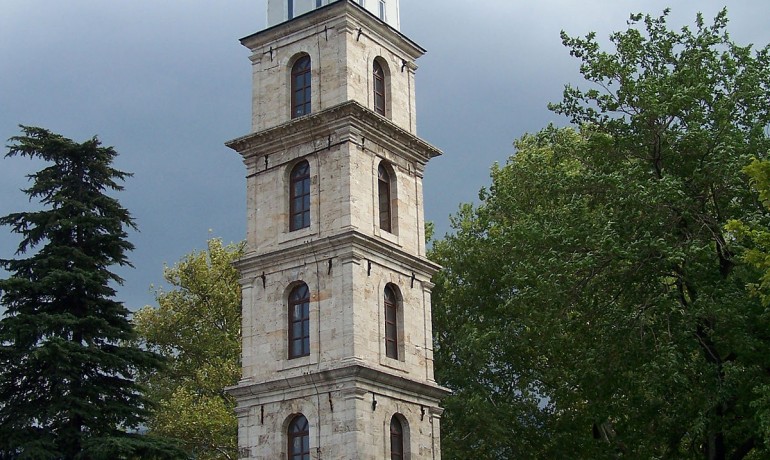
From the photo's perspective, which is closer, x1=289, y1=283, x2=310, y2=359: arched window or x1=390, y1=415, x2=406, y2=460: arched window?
x1=390, y1=415, x2=406, y2=460: arched window

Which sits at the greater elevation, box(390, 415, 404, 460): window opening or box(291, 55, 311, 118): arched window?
box(291, 55, 311, 118): arched window

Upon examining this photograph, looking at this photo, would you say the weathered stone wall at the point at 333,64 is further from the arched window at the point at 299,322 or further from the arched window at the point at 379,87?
the arched window at the point at 299,322

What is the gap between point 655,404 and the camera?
29.9 m

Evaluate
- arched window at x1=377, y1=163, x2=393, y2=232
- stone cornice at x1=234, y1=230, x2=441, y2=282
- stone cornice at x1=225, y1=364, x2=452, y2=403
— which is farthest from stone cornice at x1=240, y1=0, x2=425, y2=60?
stone cornice at x1=225, y1=364, x2=452, y2=403

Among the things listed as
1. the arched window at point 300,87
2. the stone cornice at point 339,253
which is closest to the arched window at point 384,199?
the stone cornice at point 339,253

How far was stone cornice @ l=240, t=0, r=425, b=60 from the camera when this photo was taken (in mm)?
32781

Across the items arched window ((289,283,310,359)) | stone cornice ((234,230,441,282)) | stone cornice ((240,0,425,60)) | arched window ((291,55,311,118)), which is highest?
stone cornice ((240,0,425,60))

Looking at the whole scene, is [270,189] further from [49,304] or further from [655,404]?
[655,404]

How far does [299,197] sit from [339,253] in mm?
2585

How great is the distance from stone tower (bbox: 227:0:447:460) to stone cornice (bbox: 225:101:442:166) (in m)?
0.04

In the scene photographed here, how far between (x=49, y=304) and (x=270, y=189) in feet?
22.4

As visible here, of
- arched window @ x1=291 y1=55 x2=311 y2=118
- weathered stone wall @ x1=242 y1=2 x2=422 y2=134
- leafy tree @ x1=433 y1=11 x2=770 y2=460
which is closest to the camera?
leafy tree @ x1=433 y1=11 x2=770 y2=460

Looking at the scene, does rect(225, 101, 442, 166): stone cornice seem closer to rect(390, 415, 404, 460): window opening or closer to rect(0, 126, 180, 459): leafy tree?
rect(0, 126, 180, 459): leafy tree

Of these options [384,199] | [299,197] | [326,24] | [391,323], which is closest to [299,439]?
[391,323]
